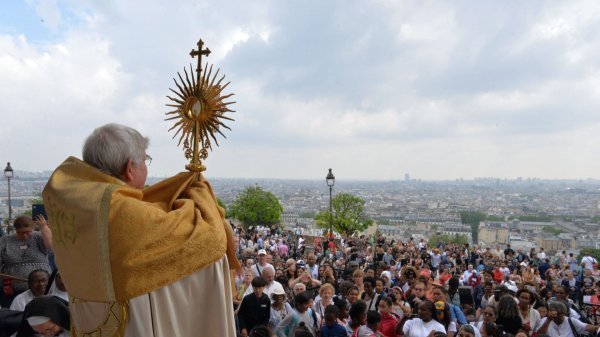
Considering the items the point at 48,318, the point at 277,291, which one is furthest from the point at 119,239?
the point at 277,291

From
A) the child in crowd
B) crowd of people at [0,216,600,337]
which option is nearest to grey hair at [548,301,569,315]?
crowd of people at [0,216,600,337]

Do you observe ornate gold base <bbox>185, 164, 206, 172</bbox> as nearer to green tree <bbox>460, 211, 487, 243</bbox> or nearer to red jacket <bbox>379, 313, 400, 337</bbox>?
red jacket <bbox>379, 313, 400, 337</bbox>

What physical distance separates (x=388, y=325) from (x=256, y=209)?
52.0 metres

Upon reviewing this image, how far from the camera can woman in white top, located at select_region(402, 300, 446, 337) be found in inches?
238

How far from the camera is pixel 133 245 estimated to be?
6.07 ft

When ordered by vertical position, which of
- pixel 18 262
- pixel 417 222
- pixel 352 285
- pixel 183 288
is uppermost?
pixel 183 288

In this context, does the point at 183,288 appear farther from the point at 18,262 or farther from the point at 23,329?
the point at 18,262

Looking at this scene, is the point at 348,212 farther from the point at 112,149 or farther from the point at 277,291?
the point at 112,149

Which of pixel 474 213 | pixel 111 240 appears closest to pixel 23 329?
pixel 111 240

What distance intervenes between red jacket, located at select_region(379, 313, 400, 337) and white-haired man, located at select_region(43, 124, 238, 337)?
16.0 feet

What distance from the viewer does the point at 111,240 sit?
6.09 feet

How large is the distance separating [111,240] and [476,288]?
1036cm

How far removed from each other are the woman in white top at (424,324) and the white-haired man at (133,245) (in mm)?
4589

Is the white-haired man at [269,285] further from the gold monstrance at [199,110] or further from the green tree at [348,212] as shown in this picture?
the green tree at [348,212]
